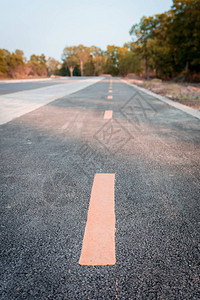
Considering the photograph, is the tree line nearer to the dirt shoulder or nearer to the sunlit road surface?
the dirt shoulder

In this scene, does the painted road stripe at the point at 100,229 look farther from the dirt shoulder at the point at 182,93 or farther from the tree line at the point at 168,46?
the tree line at the point at 168,46

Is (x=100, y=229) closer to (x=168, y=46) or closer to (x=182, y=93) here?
(x=182, y=93)

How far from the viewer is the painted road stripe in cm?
127

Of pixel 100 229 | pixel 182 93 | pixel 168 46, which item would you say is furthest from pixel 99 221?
pixel 168 46

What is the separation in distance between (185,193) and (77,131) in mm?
2748

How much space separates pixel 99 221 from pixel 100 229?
0.09 meters

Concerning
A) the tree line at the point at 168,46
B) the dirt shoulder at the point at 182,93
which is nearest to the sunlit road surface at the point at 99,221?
the dirt shoulder at the point at 182,93

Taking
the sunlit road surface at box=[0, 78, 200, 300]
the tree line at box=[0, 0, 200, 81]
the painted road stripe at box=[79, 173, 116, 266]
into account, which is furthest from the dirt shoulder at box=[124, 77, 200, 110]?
the tree line at box=[0, 0, 200, 81]

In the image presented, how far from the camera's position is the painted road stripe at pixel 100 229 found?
1.27 m

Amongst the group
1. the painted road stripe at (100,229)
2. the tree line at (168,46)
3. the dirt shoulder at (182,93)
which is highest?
the tree line at (168,46)

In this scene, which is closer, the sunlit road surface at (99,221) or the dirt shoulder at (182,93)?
the sunlit road surface at (99,221)

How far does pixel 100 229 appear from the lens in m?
1.50

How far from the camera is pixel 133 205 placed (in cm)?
178

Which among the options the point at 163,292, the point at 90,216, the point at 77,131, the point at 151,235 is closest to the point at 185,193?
the point at 151,235
